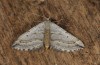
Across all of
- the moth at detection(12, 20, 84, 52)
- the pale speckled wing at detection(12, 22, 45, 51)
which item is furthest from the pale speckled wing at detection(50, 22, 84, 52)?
the pale speckled wing at detection(12, 22, 45, 51)

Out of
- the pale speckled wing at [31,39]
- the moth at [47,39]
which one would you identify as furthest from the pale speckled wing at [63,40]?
the pale speckled wing at [31,39]

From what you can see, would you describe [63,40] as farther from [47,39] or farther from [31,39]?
[31,39]

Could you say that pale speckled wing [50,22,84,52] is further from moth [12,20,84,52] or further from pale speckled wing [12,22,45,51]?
pale speckled wing [12,22,45,51]

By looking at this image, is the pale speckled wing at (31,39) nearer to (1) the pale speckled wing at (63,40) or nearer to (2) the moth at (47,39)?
(2) the moth at (47,39)

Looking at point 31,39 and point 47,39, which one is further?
point 31,39

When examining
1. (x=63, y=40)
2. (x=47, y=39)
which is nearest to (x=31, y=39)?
(x=47, y=39)
